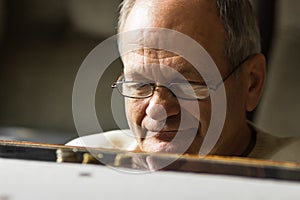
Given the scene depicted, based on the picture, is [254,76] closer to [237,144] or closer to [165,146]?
[237,144]

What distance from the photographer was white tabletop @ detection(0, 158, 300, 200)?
0.44m

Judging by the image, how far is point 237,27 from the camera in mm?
882

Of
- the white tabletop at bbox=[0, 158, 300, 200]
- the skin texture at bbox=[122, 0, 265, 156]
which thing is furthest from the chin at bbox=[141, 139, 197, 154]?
the white tabletop at bbox=[0, 158, 300, 200]

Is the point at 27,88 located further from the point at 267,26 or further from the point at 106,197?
the point at 106,197

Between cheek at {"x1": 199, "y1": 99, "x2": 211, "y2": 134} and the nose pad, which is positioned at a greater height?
the nose pad

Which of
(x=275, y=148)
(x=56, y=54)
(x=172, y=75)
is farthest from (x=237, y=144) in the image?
(x=56, y=54)

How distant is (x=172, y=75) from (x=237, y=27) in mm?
122

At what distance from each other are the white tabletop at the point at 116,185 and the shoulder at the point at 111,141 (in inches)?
18.9

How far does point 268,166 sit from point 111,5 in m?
2.00

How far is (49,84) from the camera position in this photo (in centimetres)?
227

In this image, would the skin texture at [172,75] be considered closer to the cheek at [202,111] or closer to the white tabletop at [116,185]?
the cheek at [202,111]

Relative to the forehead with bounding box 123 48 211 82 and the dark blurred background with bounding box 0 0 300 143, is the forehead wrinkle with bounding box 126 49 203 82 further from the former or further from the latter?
the dark blurred background with bounding box 0 0 300 143

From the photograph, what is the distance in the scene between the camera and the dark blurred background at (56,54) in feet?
6.44

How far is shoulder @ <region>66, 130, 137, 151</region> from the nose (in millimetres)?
130
